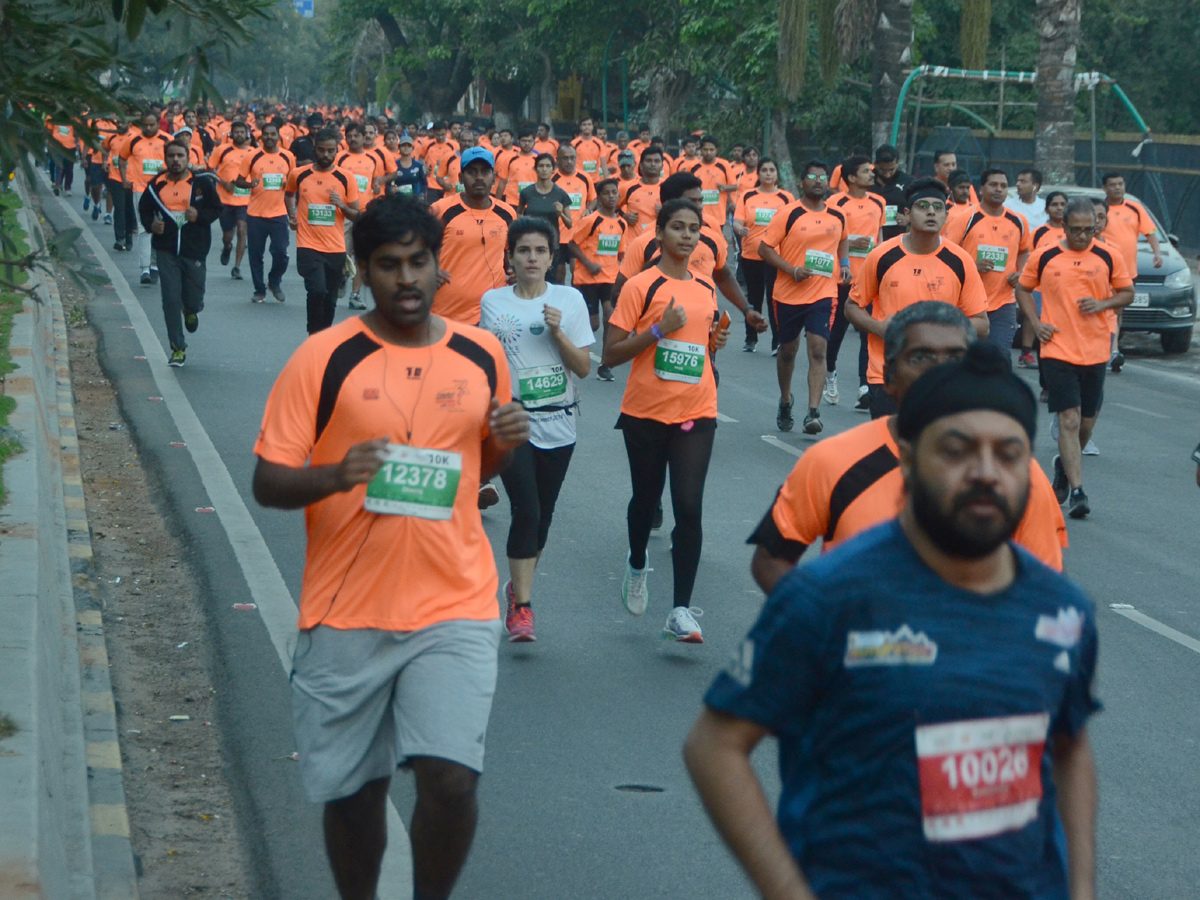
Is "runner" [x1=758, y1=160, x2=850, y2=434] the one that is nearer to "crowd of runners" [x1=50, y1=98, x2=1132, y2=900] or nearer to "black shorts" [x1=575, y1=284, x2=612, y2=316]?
"black shorts" [x1=575, y1=284, x2=612, y2=316]

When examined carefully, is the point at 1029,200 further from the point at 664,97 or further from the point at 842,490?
the point at 664,97

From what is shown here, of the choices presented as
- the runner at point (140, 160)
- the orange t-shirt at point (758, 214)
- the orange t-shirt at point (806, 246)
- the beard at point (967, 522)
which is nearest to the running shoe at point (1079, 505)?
the orange t-shirt at point (806, 246)

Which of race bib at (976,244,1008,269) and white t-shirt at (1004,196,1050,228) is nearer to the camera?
race bib at (976,244,1008,269)

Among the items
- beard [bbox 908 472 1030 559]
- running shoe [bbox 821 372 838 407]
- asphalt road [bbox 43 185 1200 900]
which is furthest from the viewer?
running shoe [bbox 821 372 838 407]

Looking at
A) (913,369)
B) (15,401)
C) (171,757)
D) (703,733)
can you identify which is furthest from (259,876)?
(15,401)

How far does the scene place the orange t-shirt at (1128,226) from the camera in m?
16.8

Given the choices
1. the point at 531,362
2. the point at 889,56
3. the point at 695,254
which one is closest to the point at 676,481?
the point at 531,362

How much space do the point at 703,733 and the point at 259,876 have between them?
2.77 metres

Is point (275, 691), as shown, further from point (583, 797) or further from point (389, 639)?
point (389, 639)

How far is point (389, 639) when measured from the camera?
416cm

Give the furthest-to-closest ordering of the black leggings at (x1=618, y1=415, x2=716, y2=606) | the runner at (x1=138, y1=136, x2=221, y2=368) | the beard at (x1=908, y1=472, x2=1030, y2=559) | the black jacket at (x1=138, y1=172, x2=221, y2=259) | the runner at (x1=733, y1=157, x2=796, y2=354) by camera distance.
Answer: the runner at (x1=733, y1=157, x2=796, y2=354) < the black jacket at (x1=138, y1=172, x2=221, y2=259) < the runner at (x1=138, y1=136, x2=221, y2=368) < the black leggings at (x1=618, y1=415, x2=716, y2=606) < the beard at (x1=908, y1=472, x2=1030, y2=559)

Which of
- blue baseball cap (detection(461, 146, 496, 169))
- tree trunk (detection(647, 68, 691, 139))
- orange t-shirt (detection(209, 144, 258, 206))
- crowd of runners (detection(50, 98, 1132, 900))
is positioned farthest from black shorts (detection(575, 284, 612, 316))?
tree trunk (detection(647, 68, 691, 139))

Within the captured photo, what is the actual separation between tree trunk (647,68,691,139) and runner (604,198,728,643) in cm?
3579

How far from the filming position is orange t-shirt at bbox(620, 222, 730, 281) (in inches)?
411
